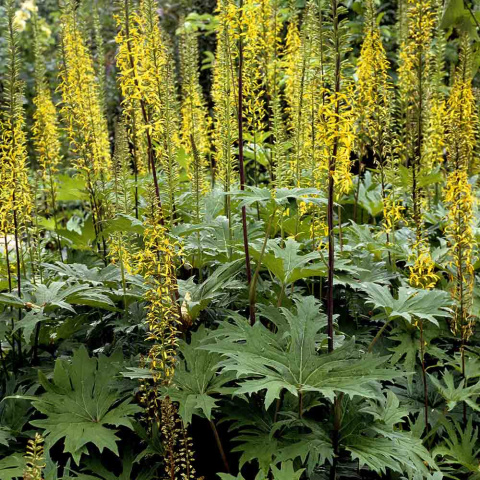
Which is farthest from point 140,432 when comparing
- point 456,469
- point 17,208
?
point 456,469

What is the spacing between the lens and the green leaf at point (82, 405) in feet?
8.55

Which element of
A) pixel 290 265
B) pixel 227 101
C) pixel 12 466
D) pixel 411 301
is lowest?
pixel 12 466

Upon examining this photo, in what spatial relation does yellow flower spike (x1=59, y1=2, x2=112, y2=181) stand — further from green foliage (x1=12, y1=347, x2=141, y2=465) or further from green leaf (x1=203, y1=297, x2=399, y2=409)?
green leaf (x1=203, y1=297, x2=399, y2=409)

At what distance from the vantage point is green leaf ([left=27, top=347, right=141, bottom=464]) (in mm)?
2607

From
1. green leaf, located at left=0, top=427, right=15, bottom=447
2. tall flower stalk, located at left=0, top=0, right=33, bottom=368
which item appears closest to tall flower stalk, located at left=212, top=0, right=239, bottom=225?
tall flower stalk, located at left=0, top=0, right=33, bottom=368

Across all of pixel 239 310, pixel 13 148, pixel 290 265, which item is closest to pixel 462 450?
pixel 290 265

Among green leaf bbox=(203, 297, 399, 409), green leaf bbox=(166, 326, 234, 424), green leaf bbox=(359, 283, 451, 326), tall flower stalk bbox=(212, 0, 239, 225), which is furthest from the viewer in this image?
tall flower stalk bbox=(212, 0, 239, 225)

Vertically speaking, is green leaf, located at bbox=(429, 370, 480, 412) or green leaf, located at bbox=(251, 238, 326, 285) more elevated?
green leaf, located at bbox=(251, 238, 326, 285)

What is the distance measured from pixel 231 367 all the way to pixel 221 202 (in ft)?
5.84

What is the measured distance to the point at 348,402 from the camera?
2.87 m

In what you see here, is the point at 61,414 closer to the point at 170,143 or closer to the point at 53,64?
the point at 170,143

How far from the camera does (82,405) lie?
280cm

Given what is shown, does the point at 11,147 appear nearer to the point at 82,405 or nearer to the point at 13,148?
the point at 13,148

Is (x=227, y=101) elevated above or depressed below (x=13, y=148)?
above
